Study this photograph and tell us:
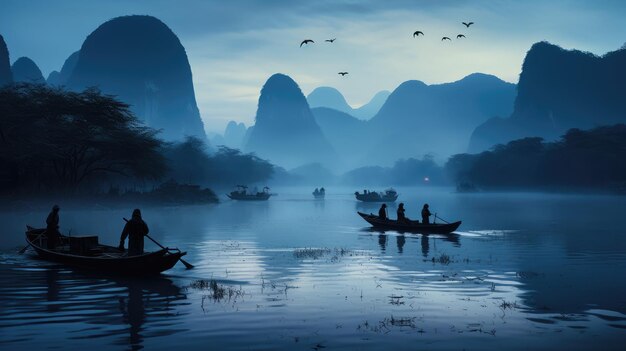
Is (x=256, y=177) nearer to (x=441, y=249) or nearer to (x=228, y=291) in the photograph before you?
(x=441, y=249)

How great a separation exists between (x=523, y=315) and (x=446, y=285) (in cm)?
425

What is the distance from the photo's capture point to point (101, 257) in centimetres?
1855

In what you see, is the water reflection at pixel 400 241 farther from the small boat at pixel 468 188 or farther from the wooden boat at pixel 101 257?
the small boat at pixel 468 188

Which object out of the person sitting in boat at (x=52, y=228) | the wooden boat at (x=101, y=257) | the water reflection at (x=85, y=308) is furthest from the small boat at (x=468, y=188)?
the water reflection at (x=85, y=308)

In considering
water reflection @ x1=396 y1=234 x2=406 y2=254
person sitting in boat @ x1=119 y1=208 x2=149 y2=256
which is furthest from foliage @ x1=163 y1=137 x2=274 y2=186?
person sitting in boat @ x1=119 y1=208 x2=149 y2=256

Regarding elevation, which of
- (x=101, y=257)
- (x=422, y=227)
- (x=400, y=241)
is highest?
(x=422, y=227)

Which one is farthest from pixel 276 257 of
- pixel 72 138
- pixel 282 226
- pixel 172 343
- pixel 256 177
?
pixel 256 177

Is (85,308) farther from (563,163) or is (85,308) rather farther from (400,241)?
(563,163)

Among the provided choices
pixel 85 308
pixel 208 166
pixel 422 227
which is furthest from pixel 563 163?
pixel 85 308

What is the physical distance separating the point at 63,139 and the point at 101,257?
134 ft

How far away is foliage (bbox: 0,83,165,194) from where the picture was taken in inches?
2146

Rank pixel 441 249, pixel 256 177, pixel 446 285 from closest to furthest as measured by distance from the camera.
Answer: pixel 446 285
pixel 441 249
pixel 256 177

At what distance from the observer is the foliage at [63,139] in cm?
5450

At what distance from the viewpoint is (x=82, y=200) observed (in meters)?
58.9
